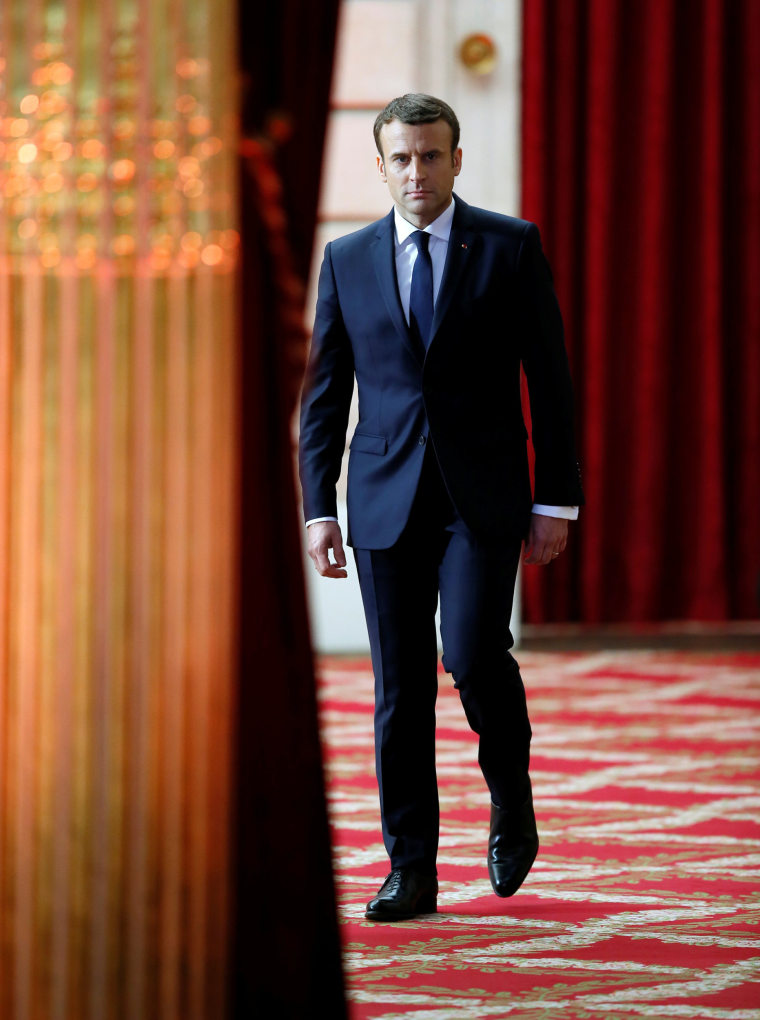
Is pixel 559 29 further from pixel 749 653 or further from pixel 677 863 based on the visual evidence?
pixel 677 863

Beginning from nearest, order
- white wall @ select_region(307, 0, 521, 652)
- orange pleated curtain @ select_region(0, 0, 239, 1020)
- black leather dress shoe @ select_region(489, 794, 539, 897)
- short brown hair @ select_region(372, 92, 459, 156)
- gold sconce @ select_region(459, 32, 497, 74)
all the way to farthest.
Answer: orange pleated curtain @ select_region(0, 0, 239, 1020) → short brown hair @ select_region(372, 92, 459, 156) → black leather dress shoe @ select_region(489, 794, 539, 897) → white wall @ select_region(307, 0, 521, 652) → gold sconce @ select_region(459, 32, 497, 74)

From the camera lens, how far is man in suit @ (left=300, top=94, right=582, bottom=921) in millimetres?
2328

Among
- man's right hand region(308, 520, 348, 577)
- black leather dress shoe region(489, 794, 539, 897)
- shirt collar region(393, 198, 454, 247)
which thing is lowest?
black leather dress shoe region(489, 794, 539, 897)

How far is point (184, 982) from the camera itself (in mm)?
1564

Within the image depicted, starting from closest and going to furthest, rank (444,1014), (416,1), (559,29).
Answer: (444,1014) < (416,1) < (559,29)

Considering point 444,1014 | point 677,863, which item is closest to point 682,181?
point 677,863

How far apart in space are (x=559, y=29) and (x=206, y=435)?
193 inches

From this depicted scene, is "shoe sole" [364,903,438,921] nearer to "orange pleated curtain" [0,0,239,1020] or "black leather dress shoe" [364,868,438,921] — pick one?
"black leather dress shoe" [364,868,438,921]

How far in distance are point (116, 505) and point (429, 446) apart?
0.85 meters

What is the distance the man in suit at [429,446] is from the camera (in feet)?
7.64

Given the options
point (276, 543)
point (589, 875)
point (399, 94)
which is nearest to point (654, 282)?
point (399, 94)

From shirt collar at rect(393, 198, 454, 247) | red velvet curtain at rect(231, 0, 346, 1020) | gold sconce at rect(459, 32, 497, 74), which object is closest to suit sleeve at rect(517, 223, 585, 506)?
shirt collar at rect(393, 198, 454, 247)

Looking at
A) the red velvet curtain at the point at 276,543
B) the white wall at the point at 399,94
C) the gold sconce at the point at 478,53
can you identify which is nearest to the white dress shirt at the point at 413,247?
the red velvet curtain at the point at 276,543

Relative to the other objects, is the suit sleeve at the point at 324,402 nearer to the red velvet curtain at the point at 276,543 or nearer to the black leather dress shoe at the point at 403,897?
the black leather dress shoe at the point at 403,897
